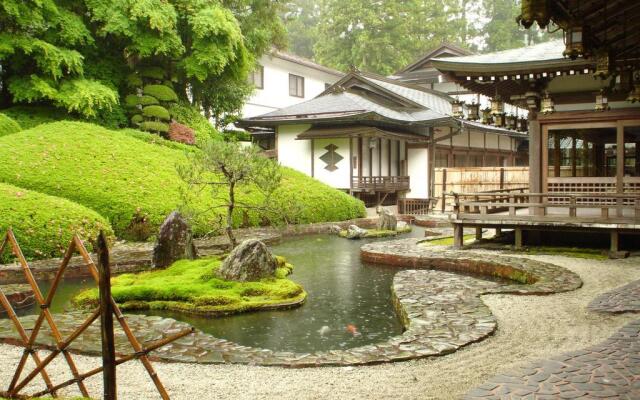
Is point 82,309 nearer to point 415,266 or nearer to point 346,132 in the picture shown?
point 415,266

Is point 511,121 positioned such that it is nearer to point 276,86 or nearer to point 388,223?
point 388,223

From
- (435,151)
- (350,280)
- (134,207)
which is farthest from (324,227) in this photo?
(435,151)

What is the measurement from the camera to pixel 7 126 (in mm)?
20781

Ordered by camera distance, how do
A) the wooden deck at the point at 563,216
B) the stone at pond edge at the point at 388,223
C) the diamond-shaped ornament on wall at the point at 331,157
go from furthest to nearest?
the diamond-shaped ornament on wall at the point at 331,157, the stone at pond edge at the point at 388,223, the wooden deck at the point at 563,216

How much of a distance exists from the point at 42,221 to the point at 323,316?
27.8 feet

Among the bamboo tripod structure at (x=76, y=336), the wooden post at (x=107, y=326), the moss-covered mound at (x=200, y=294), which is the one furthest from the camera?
the moss-covered mound at (x=200, y=294)

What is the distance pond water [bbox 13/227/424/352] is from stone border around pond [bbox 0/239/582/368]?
0.55 meters

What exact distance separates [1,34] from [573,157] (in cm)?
2125

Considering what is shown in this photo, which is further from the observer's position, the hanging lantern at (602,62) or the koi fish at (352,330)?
the koi fish at (352,330)

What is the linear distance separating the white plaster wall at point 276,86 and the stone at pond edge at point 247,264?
2521 cm

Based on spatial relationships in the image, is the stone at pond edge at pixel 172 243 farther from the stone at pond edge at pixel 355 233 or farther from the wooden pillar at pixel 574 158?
the wooden pillar at pixel 574 158

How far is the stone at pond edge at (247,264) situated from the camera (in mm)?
11531

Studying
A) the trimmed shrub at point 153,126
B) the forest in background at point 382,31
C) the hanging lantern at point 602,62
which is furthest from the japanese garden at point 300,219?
the forest in background at point 382,31

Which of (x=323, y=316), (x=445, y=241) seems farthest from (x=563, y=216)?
(x=323, y=316)
